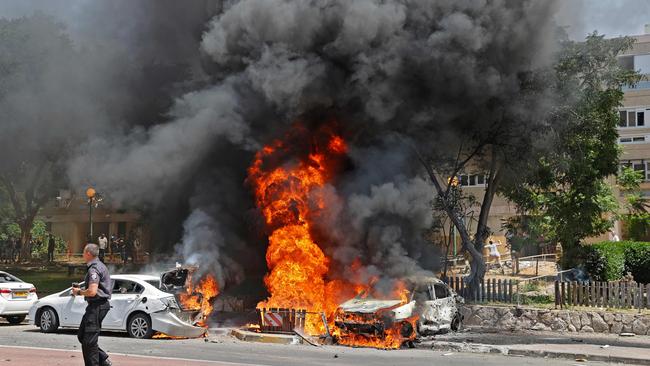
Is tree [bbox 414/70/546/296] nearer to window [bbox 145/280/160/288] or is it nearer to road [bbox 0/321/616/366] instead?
road [bbox 0/321/616/366]

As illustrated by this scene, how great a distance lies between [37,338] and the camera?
14.9 m

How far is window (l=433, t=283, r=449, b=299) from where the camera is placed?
16.0 m

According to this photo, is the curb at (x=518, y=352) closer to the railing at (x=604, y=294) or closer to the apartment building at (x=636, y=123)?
the railing at (x=604, y=294)

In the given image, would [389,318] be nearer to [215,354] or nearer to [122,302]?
[215,354]

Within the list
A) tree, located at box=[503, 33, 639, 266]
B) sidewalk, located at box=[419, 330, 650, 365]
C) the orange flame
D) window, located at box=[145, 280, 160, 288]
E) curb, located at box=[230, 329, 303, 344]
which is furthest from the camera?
tree, located at box=[503, 33, 639, 266]

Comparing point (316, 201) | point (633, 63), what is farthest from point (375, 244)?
point (633, 63)

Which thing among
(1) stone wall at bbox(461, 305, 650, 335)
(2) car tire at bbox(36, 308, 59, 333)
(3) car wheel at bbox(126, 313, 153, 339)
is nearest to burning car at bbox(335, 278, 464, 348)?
(1) stone wall at bbox(461, 305, 650, 335)

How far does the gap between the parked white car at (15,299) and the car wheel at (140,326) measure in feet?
14.1

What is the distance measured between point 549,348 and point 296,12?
10.8 metres

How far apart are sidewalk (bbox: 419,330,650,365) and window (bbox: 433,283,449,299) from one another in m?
0.89

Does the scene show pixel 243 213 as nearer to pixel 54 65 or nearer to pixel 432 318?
pixel 432 318


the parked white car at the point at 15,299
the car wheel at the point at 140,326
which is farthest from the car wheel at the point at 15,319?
the car wheel at the point at 140,326

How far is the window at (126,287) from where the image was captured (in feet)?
49.8

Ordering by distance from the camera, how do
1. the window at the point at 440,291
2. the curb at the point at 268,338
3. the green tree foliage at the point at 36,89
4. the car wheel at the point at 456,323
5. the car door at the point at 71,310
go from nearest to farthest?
the curb at the point at 268,338, the car door at the point at 71,310, the window at the point at 440,291, the car wheel at the point at 456,323, the green tree foliage at the point at 36,89
